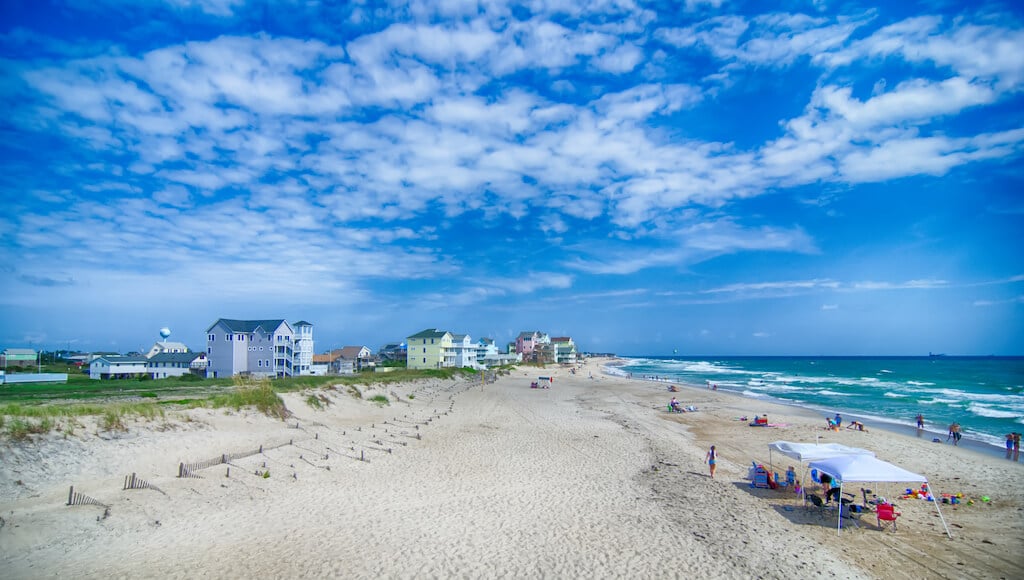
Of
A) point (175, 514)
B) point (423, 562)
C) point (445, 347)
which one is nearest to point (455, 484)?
point (423, 562)

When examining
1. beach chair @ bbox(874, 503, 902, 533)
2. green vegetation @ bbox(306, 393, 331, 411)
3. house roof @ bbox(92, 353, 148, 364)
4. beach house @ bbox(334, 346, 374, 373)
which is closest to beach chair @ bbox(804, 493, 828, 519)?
beach chair @ bbox(874, 503, 902, 533)

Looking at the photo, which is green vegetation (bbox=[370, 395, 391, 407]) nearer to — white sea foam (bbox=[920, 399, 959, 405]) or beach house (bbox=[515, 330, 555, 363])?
white sea foam (bbox=[920, 399, 959, 405])

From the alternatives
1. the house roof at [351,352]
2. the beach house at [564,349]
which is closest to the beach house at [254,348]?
the house roof at [351,352]

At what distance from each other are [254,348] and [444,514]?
50452mm

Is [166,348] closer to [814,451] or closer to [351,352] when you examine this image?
[351,352]

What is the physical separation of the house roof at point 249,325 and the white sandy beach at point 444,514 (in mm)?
36885

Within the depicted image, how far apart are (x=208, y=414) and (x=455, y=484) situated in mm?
11520

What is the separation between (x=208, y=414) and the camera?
19.8 m

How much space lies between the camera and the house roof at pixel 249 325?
53.7 metres

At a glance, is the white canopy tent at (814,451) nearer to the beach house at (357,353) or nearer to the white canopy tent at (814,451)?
the white canopy tent at (814,451)

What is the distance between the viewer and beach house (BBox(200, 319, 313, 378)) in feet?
175

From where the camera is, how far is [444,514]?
12781 mm

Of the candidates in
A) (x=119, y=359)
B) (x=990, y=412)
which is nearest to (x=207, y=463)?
(x=990, y=412)

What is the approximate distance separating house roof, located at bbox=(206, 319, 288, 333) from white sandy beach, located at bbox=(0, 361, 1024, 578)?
3688 centimetres
